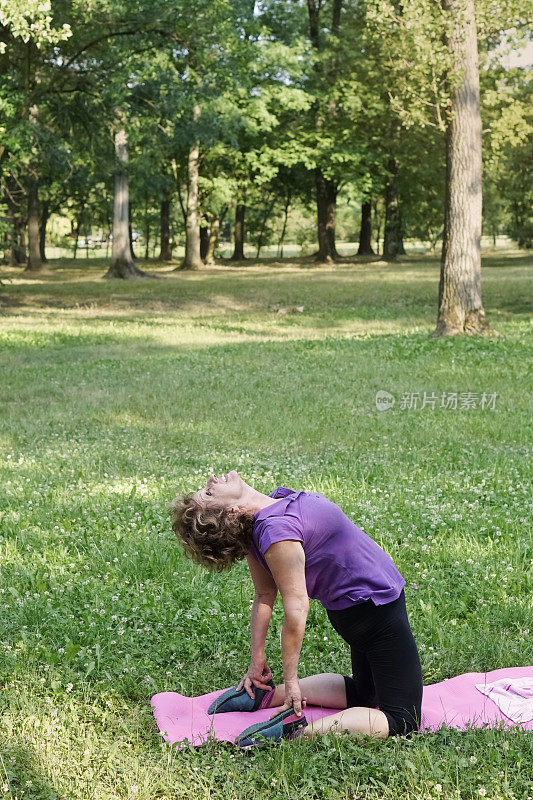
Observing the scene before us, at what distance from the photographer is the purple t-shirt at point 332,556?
3701 mm

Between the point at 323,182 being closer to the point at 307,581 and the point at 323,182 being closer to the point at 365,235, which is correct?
the point at 365,235

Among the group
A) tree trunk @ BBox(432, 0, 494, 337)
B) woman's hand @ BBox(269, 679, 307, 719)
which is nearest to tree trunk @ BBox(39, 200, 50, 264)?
tree trunk @ BBox(432, 0, 494, 337)

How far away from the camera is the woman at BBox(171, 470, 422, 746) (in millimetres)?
3561

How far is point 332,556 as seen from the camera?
374 cm

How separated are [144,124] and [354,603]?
2241 centimetres

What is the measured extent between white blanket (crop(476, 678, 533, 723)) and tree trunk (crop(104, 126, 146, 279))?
26793 mm

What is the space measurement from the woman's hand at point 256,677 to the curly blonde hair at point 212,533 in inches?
26.6

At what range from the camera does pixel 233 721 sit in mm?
3992

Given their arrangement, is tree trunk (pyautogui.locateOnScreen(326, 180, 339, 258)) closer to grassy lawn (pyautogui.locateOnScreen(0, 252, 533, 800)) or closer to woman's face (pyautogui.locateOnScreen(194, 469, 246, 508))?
grassy lawn (pyautogui.locateOnScreen(0, 252, 533, 800))

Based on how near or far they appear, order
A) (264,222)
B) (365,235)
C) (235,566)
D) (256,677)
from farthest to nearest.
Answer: (264,222) → (365,235) → (235,566) → (256,677)

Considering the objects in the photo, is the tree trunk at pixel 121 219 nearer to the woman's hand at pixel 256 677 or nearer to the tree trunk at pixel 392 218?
the tree trunk at pixel 392 218

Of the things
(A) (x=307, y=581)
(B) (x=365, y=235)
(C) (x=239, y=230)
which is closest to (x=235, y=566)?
(A) (x=307, y=581)

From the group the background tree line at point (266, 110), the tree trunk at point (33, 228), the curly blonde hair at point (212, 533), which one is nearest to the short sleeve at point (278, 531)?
the curly blonde hair at point (212, 533)

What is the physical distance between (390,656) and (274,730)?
0.66 m
